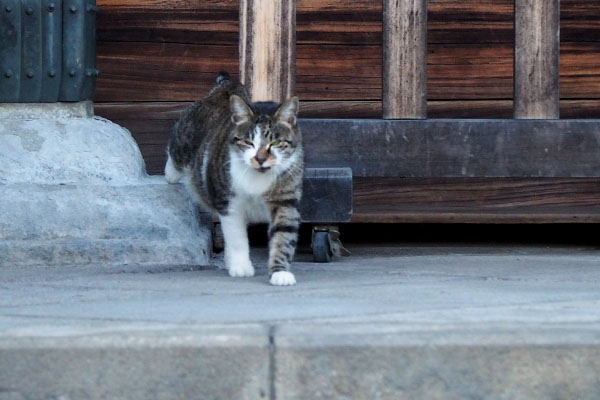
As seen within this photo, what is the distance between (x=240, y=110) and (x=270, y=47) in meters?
0.63

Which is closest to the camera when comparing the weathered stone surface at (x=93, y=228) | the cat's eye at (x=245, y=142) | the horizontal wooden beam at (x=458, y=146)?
the cat's eye at (x=245, y=142)

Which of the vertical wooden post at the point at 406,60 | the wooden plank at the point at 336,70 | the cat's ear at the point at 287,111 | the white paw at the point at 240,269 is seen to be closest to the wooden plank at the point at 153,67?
the wooden plank at the point at 336,70

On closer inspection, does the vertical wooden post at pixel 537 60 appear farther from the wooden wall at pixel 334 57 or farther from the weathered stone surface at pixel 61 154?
the weathered stone surface at pixel 61 154

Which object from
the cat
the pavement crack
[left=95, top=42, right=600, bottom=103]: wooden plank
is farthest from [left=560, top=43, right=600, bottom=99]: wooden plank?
the pavement crack

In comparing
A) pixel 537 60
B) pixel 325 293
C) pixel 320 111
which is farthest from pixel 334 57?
pixel 325 293

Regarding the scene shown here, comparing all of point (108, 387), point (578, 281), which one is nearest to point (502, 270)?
point (578, 281)

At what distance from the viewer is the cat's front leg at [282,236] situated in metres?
3.70

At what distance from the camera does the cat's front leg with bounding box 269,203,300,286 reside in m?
3.70

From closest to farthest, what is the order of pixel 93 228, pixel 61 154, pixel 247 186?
1. pixel 247 186
2. pixel 93 228
3. pixel 61 154

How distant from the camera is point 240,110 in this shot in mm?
3881

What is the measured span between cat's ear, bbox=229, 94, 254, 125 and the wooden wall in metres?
0.80

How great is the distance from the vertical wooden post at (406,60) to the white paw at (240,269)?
1016mm

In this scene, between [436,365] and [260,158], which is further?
[260,158]

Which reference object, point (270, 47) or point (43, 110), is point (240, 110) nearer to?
point (270, 47)
